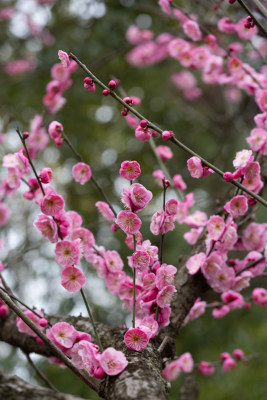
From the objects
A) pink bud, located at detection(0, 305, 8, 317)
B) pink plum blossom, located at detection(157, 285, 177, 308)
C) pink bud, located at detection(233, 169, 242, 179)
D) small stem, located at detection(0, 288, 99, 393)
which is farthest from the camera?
pink bud, located at detection(0, 305, 8, 317)

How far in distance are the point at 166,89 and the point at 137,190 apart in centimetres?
425

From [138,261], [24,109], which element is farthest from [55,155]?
[138,261]

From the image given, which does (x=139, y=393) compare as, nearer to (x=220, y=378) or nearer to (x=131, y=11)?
(x=220, y=378)

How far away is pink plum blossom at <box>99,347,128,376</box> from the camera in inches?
43.4

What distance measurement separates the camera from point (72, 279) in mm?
1275

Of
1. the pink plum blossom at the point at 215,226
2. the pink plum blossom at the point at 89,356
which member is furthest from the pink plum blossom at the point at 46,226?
the pink plum blossom at the point at 215,226

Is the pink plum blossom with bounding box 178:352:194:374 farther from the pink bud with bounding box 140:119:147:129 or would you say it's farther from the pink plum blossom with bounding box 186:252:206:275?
the pink bud with bounding box 140:119:147:129

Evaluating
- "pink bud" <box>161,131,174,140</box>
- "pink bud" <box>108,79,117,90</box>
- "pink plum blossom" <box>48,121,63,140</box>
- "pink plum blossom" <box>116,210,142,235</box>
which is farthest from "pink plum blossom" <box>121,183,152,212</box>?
"pink plum blossom" <box>48,121,63,140</box>

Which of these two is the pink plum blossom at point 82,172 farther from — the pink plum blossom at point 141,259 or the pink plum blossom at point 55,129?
the pink plum blossom at point 141,259

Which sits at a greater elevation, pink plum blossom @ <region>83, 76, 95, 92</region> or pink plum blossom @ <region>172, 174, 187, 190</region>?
pink plum blossom @ <region>83, 76, 95, 92</region>

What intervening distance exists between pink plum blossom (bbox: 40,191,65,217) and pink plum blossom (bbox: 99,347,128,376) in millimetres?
374

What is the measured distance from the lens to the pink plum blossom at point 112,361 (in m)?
1.10

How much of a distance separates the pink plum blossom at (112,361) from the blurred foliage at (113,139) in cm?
180

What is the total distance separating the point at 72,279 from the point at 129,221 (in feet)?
0.73
